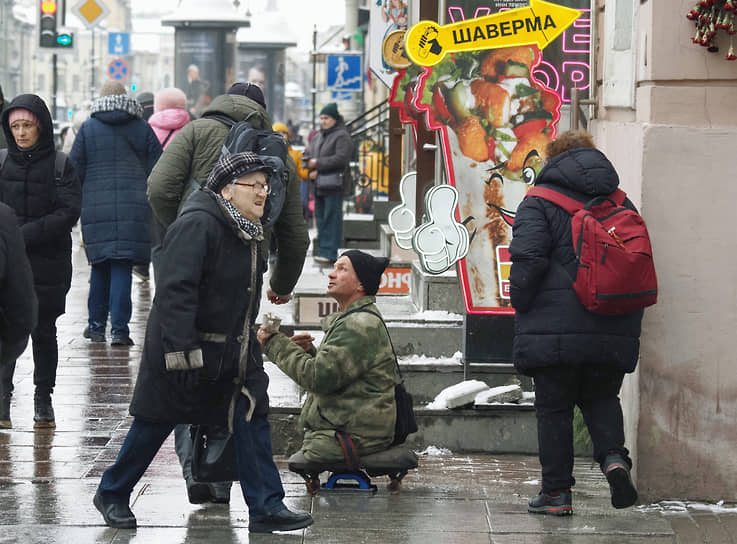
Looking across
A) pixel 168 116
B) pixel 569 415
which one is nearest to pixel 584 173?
pixel 569 415

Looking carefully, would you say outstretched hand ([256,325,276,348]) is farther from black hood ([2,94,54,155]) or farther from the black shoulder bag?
black hood ([2,94,54,155])

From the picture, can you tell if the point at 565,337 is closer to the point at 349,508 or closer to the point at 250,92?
the point at 349,508

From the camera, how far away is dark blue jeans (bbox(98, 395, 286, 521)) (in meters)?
5.80

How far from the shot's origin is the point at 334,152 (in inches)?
626

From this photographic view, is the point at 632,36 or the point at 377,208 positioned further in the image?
the point at 377,208

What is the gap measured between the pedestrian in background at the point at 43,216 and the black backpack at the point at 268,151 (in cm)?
170

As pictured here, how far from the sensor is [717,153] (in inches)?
250

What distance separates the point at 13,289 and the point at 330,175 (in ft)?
35.6

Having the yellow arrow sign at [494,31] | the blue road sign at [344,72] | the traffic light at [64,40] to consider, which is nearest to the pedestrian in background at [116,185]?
the yellow arrow sign at [494,31]

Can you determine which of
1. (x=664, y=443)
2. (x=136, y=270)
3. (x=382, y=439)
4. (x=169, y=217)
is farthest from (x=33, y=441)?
(x=136, y=270)

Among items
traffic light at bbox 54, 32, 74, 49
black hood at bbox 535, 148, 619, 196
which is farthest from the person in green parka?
traffic light at bbox 54, 32, 74, 49

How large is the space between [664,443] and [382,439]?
1.27 meters

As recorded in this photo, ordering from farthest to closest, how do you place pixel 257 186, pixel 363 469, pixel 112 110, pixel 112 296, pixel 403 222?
pixel 112 296, pixel 112 110, pixel 403 222, pixel 363 469, pixel 257 186

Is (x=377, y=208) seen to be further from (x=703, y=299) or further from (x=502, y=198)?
(x=703, y=299)
